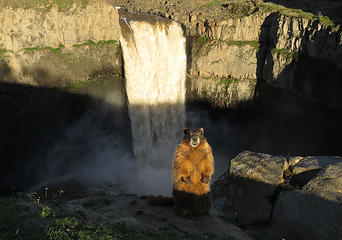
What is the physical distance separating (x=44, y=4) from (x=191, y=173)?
64.2ft

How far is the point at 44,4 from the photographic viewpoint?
66.7ft

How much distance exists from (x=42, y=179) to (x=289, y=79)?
2186 cm

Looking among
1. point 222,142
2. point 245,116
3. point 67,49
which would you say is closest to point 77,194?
point 67,49

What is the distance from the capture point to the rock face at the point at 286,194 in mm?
7367

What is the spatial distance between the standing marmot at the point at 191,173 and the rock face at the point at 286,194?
2835mm

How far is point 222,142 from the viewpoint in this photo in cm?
2711

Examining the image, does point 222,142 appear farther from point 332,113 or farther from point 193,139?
point 193,139

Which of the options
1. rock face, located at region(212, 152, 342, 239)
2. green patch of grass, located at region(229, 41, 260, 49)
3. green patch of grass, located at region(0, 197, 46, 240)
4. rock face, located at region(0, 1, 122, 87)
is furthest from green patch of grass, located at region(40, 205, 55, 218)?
green patch of grass, located at region(229, 41, 260, 49)

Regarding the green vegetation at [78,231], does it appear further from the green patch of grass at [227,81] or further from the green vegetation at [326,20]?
the green patch of grass at [227,81]

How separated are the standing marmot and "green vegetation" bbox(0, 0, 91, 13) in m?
18.6

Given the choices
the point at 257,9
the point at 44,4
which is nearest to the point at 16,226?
the point at 44,4

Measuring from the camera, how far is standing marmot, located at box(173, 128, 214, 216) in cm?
723

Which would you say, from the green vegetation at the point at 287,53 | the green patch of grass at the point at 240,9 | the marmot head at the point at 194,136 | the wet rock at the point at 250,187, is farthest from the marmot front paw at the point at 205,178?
the green patch of grass at the point at 240,9

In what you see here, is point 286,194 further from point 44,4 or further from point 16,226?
point 44,4
